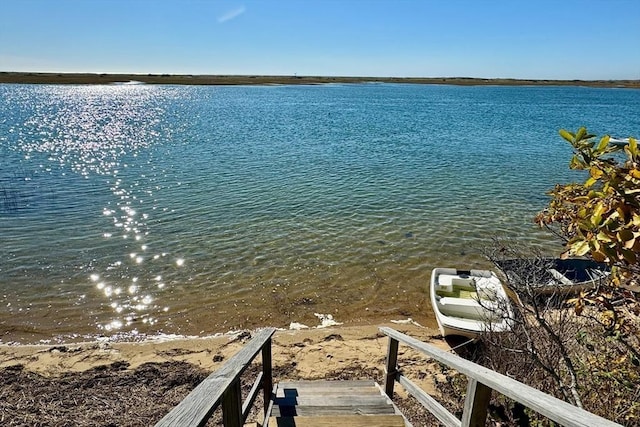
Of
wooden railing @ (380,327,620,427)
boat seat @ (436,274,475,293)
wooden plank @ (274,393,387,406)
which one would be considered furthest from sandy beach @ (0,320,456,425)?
wooden railing @ (380,327,620,427)

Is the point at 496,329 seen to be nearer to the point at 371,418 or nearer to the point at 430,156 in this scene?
the point at 371,418

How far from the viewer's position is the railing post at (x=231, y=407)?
1.98 m

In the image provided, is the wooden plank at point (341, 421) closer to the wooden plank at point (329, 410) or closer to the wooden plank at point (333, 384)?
the wooden plank at point (329, 410)

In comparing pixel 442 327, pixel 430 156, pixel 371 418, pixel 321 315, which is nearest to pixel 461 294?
pixel 442 327

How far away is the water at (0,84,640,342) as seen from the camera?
8.30m

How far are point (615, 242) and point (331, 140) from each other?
27492 millimetres

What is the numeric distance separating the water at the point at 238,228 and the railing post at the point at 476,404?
19.7 feet

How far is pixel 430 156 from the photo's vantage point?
76.3 ft

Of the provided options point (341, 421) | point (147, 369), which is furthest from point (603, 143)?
point (147, 369)

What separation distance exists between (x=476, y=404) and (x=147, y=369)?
5.32 metres

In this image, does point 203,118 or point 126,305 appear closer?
point 126,305

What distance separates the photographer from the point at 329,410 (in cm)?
369

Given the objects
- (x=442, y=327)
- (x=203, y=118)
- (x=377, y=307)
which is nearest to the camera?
→ (x=442, y=327)

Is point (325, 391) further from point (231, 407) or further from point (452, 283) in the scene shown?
point (452, 283)
